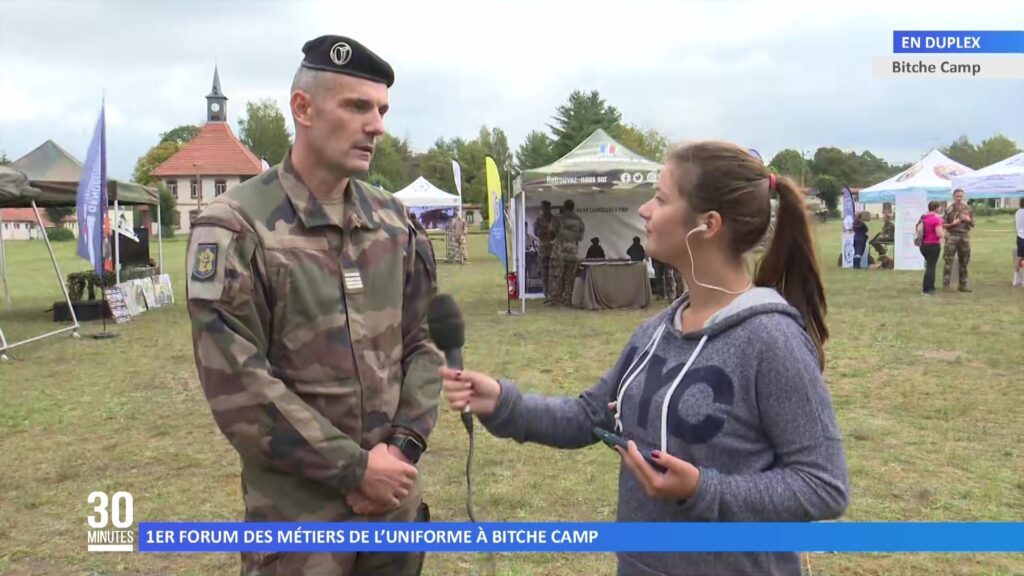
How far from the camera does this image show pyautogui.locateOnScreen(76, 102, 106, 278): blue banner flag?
975cm

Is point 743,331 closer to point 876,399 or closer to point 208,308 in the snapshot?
point 208,308

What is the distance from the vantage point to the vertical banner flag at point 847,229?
19094 millimetres

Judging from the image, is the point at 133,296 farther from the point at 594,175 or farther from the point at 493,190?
the point at 594,175

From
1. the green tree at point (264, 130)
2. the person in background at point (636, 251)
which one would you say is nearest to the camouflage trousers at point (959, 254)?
the person in background at point (636, 251)

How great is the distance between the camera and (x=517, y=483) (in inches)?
187

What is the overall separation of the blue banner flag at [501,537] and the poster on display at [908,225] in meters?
18.3

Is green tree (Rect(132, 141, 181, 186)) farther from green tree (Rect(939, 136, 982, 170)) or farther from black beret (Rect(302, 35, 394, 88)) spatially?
black beret (Rect(302, 35, 394, 88))

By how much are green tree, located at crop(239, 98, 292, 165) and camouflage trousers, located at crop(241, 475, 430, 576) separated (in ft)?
248

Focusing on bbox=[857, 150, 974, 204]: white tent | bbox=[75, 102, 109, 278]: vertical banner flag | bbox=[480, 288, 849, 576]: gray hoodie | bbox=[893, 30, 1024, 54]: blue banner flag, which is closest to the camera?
bbox=[480, 288, 849, 576]: gray hoodie

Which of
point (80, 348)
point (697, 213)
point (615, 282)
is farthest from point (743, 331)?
point (615, 282)

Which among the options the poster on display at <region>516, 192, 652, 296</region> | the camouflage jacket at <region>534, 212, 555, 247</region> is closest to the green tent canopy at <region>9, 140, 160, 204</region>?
the camouflage jacket at <region>534, 212, 555, 247</region>

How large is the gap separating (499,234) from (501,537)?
37.2 feet

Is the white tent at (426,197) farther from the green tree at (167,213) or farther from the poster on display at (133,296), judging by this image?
the green tree at (167,213)

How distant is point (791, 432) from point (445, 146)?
9284 cm
